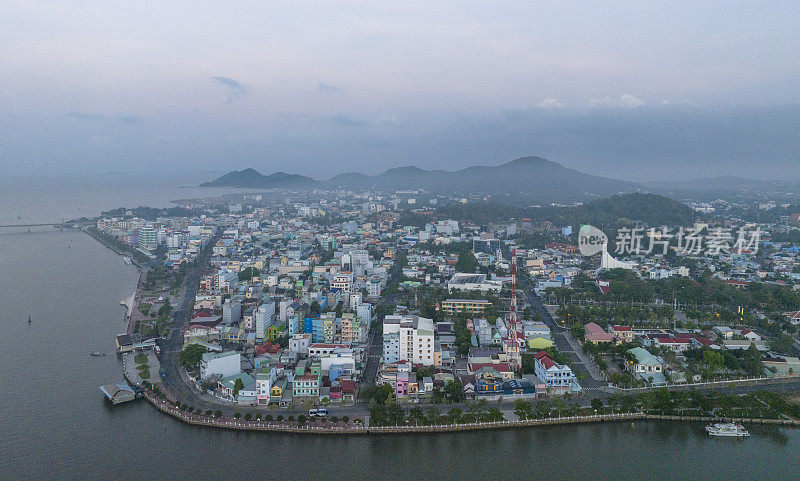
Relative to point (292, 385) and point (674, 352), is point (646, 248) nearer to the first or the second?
point (674, 352)

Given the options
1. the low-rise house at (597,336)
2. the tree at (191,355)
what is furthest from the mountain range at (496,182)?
the tree at (191,355)

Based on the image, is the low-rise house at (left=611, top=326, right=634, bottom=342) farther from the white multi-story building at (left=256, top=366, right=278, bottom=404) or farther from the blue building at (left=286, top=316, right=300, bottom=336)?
the white multi-story building at (left=256, top=366, right=278, bottom=404)

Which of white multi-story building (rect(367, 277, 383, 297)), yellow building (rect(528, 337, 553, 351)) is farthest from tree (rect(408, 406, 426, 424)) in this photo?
white multi-story building (rect(367, 277, 383, 297))

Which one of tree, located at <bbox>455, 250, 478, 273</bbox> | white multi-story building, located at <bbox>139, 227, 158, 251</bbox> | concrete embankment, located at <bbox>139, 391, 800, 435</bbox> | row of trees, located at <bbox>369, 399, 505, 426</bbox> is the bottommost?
concrete embankment, located at <bbox>139, 391, 800, 435</bbox>

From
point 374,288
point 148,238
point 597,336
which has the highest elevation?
point 148,238

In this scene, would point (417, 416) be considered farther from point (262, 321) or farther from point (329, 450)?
point (262, 321)

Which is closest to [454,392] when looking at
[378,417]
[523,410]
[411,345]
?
[523,410]
